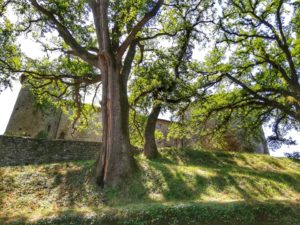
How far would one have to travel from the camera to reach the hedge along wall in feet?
44.4

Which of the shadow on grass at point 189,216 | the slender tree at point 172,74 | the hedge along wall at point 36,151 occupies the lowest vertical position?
the shadow on grass at point 189,216

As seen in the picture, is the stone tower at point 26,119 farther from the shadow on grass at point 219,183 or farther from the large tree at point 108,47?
the shadow on grass at point 219,183

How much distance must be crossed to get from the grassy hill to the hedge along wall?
2761 millimetres

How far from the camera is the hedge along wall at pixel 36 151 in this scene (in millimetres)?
13539

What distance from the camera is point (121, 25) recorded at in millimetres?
11047

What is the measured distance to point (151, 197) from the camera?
27.8ft

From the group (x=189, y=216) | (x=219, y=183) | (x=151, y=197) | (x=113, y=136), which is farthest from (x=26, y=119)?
(x=189, y=216)

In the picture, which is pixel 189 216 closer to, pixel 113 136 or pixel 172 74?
pixel 113 136

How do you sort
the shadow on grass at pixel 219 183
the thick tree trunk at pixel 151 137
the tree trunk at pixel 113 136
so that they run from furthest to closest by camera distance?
the thick tree trunk at pixel 151 137 → the tree trunk at pixel 113 136 → the shadow on grass at pixel 219 183

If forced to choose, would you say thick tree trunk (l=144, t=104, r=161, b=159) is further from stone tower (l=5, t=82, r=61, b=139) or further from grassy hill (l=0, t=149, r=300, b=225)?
stone tower (l=5, t=82, r=61, b=139)

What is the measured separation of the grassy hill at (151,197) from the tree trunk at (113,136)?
0.47 meters

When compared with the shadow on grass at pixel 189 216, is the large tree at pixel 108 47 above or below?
above

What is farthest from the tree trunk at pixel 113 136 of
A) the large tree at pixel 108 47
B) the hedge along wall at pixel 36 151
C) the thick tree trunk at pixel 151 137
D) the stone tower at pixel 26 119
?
the stone tower at pixel 26 119

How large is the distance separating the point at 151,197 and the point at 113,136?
2.57 metres
